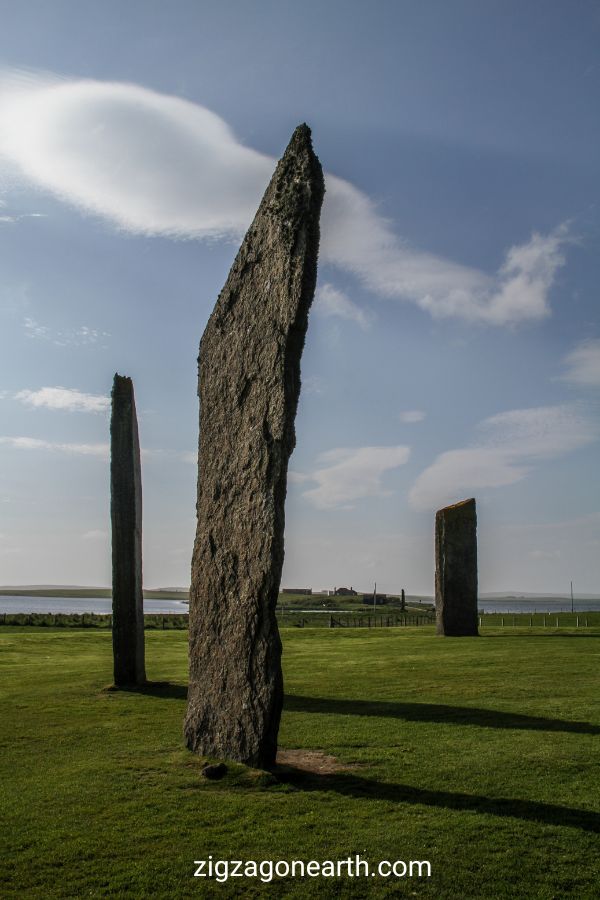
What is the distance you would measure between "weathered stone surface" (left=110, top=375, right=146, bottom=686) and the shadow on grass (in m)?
3.15

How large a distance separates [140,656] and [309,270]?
28.1 feet

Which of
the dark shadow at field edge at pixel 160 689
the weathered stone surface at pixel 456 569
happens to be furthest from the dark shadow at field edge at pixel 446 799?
the weathered stone surface at pixel 456 569

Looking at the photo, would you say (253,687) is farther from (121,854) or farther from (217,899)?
(217,899)

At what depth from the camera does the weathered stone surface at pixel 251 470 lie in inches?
Result: 313

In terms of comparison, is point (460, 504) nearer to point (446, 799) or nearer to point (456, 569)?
Result: point (456, 569)

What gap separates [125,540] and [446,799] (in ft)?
27.0

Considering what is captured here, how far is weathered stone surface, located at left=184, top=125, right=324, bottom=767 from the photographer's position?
7.95 metres

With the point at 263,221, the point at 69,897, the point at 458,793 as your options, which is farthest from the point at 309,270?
the point at 69,897

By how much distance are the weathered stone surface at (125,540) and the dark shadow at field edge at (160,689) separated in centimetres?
21

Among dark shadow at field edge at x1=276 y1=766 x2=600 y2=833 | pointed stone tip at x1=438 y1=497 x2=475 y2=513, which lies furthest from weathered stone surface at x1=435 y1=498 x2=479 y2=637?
dark shadow at field edge at x1=276 y1=766 x2=600 y2=833

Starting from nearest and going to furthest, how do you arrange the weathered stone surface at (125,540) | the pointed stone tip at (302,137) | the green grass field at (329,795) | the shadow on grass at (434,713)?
1. the green grass field at (329,795)
2. the pointed stone tip at (302,137)
3. the shadow on grass at (434,713)
4. the weathered stone surface at (125,540)

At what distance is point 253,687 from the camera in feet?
26.0

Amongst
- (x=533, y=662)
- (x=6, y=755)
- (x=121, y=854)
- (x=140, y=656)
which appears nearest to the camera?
(x=121, y=854)

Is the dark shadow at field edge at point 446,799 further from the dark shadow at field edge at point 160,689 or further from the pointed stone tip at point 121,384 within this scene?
the pointed stone tip at point 121,384
